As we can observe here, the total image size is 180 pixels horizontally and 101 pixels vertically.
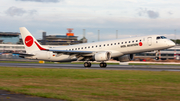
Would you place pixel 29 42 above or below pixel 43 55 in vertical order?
above

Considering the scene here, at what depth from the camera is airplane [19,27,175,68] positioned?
3875 centimetres

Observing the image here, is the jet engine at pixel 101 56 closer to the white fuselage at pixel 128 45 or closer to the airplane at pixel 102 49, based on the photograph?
the airplane at pixel 102 49

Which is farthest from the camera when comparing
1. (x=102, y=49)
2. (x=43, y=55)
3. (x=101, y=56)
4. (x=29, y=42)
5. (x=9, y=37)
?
(x=9, y=37)

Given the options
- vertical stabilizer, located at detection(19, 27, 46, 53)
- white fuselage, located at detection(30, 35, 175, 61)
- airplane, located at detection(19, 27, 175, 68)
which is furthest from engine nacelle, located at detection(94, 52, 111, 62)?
vertical stabilizer, located at detection(19, 27, 46, 53)

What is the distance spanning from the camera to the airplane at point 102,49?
38750 mm

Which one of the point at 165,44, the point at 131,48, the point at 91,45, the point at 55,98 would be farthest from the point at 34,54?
the point at 55,98

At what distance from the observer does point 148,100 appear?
11.6 metres

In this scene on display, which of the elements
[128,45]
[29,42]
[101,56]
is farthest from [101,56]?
[29,42]

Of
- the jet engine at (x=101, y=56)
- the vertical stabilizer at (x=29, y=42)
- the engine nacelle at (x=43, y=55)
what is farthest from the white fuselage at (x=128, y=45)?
the vertical stabilizer at (x=29, y=42)

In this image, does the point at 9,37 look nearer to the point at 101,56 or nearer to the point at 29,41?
the point at 29,41

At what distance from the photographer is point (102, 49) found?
41.7m

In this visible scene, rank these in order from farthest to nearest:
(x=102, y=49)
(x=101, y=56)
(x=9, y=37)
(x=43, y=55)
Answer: (x=9, y=37) → (x=43, y=55) → (x=102, y=49) → (x=101, y=56)

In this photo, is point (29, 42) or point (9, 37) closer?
point (29, 42)

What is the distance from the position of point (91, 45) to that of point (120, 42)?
5622 millimetres
